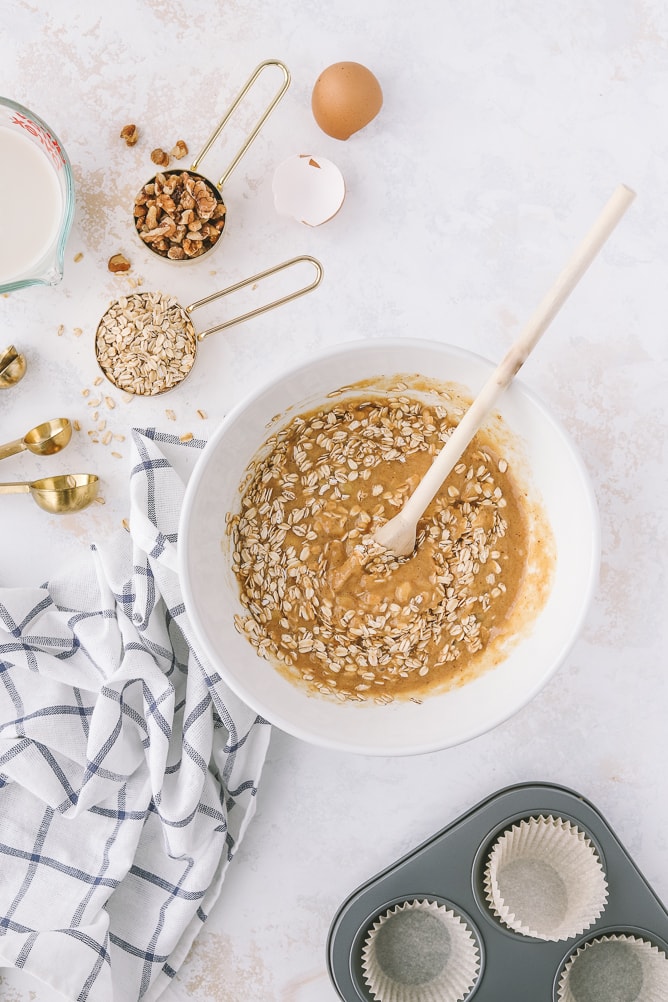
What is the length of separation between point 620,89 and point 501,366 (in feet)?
2.71

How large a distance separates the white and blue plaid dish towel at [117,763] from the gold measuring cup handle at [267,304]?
256mm

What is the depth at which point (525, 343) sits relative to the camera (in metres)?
1.32

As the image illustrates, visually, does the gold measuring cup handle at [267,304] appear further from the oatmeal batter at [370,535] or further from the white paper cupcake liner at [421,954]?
the white paper cupcake liner at [421,954]

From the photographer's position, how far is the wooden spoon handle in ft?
4.05

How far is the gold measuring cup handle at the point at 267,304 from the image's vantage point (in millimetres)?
1716

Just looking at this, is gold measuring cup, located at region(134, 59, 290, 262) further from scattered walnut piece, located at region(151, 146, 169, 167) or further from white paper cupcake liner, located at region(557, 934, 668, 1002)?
white paper cupcake liner, located at region(557, 934, 668, 1002)

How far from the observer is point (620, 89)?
1.75 meters

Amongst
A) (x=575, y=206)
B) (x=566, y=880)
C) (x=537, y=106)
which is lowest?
(x=566, y=880)

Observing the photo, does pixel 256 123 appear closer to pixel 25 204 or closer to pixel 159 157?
pixel 159 157

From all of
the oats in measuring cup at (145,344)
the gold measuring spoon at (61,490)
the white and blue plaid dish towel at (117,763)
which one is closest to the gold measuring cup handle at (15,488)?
the gold measuring spoon at (61,490)

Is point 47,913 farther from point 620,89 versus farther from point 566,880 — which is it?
point 620,89

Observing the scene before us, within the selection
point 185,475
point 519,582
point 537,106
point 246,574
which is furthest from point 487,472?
point 537,106

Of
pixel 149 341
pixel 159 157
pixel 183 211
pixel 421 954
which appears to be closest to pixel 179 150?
pixel 159 157

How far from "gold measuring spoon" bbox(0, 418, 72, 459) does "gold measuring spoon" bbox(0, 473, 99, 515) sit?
6 cm
